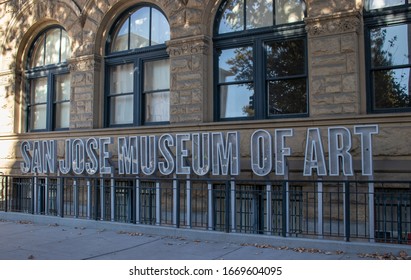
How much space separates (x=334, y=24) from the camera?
9.30 metres

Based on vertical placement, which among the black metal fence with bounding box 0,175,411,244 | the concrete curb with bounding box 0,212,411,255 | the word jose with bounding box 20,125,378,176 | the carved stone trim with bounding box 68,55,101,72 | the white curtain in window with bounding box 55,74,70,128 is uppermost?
the carved stone trim with bounding box 68,55,101,72

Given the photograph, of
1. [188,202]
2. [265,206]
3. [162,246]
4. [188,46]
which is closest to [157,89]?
[188,46]

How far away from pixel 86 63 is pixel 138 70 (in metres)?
1.73

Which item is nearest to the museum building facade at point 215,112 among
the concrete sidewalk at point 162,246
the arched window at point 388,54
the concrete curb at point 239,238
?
the arched window at point 388,54

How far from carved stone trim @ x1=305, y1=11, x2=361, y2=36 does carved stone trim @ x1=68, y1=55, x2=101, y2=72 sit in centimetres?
626

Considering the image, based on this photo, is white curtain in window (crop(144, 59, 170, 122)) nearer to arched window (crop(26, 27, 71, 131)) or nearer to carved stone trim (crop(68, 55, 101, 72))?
carved stone trim (crop(68, 55, 101, 72))

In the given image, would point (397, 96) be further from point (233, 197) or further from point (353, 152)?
point (233, 197)

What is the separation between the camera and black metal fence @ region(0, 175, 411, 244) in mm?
8062

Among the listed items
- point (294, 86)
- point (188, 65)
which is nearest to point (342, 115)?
point (294, 86)

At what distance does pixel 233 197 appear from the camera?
955 cm

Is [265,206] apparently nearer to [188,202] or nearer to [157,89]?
[188,202]

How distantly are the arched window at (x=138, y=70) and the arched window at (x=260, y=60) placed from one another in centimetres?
169

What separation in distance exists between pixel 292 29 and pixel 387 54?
2.16m

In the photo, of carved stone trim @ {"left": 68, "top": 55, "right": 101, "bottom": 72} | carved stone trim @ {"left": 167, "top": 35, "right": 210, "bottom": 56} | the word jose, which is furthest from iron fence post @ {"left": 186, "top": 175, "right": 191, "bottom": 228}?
carved stone trim @ {"left": 68, "top": 55, "right": 101, "bottom": 72}
